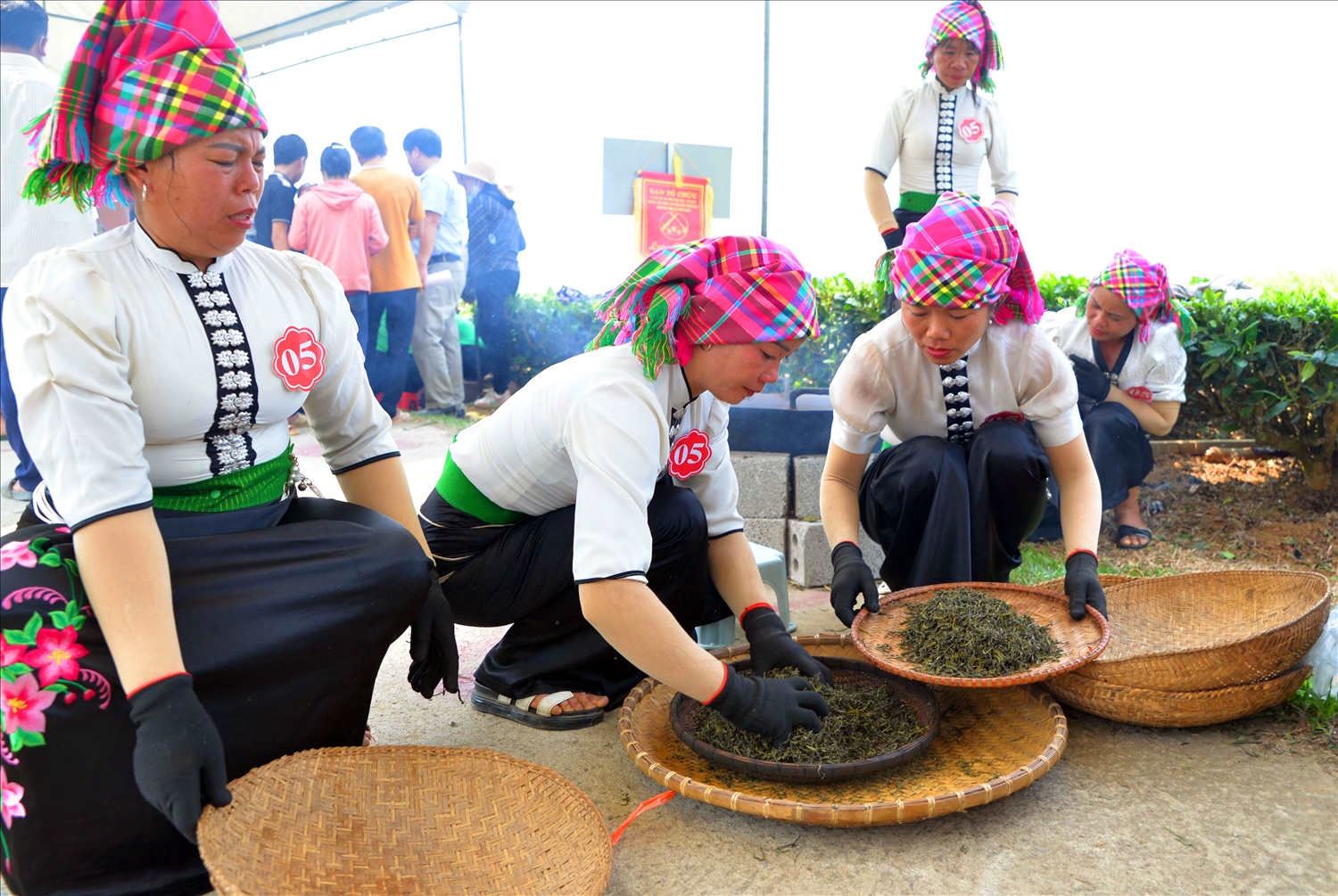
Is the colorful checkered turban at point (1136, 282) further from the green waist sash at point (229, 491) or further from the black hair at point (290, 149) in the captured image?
the black hair at point (290, 149)

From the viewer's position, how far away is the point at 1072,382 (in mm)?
2576

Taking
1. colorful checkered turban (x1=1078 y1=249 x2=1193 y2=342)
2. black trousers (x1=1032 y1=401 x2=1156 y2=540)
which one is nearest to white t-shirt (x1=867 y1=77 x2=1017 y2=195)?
colorful checkered turban (x1=1078 y1=249 x2=1193 y2=342)

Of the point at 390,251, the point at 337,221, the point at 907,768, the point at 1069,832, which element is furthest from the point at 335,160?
the point at 1069,832

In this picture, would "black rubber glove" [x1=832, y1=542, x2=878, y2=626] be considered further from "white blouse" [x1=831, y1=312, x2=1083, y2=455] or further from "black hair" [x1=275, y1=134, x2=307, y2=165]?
"black hair" [x1=275, y1=134, x2=307, y2=165]

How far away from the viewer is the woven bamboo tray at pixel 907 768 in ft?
5.63

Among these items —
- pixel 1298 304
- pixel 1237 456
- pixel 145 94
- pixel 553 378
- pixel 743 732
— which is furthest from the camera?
pixel 1237 456

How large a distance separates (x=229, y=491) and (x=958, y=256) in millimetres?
1670

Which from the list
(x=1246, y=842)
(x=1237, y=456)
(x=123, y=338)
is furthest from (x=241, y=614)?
(x=1237, y=456)

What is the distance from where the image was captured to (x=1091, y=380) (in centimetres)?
406

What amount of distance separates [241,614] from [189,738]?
0.87ft

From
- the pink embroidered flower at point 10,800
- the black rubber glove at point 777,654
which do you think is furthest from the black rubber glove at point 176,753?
the black rubber glove at point 777,654

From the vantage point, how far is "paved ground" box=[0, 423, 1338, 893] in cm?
171

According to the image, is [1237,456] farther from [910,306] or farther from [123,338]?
[123,338]

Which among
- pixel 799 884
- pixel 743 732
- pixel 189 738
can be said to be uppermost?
pixel 189 738
